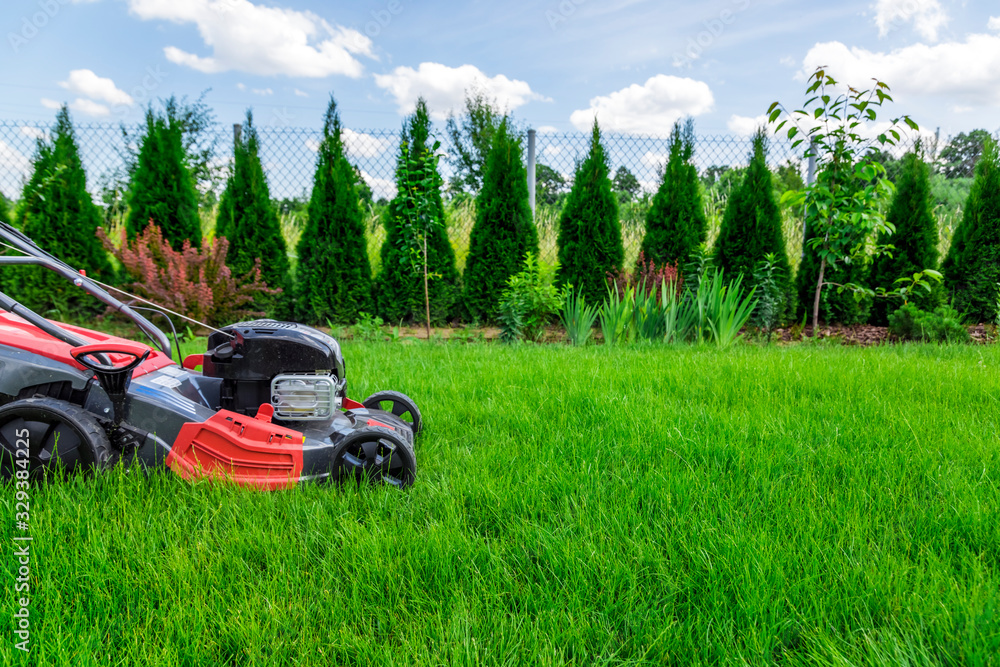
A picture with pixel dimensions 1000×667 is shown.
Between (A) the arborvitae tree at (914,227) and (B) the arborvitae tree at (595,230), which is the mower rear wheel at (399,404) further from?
(A) the arborvitae tree at (914,227)

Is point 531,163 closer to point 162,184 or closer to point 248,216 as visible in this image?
point 248,216

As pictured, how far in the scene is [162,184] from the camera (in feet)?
21.1

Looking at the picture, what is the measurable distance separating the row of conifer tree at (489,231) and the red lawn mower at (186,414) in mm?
4583

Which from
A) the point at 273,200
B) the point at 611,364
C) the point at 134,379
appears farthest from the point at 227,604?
the point at 273,200

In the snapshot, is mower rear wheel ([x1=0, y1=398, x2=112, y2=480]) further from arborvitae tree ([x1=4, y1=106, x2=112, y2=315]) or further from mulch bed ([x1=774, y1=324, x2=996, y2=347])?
mulch bed ([x1=774, y1=324, x2=996, y2=347])

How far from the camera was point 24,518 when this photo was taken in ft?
5.51

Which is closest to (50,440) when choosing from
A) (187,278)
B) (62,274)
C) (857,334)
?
(62,274)

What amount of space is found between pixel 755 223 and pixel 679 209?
2.87 feet

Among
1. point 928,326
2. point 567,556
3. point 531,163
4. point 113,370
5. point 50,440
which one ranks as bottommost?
point 567,556

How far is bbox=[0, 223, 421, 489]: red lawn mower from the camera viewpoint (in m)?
1.85

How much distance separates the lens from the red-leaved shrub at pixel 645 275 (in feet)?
21.1

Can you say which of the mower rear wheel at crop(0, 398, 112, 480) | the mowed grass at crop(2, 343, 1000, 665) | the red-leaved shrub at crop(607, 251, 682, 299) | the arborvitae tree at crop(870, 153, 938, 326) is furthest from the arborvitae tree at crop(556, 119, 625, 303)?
the mower rear wheel at crop(0, 398, 112, 480)

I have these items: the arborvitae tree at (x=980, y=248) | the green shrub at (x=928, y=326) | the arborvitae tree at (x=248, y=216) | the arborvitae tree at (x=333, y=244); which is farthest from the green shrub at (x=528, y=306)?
the arborvitae tree at (x=980, y=248)

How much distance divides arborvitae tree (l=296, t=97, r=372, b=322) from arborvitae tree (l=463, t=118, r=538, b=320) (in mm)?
1281
